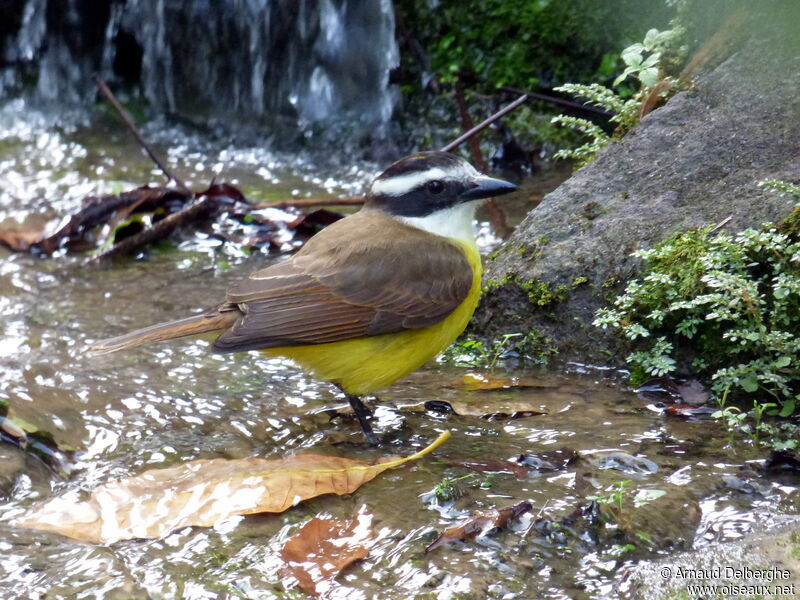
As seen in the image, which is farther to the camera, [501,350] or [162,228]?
[162,228]

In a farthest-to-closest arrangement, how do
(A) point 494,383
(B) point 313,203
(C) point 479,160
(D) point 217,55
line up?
(D) point 217,55
(C) point 479,160
(B) point 313,203
(A) point 494,383

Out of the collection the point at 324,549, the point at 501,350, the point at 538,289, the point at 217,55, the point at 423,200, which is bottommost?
the point at 324,549

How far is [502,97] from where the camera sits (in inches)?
340

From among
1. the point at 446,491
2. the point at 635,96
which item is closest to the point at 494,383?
the point at 446,491

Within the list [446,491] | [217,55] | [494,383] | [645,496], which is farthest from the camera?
[217,55]

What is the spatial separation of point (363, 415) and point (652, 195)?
74.3 inches

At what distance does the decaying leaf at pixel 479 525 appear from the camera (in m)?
3.13

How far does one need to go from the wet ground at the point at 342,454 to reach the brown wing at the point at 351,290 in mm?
446

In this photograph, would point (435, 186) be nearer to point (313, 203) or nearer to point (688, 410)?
point (688, 410)

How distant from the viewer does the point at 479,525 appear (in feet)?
10.4

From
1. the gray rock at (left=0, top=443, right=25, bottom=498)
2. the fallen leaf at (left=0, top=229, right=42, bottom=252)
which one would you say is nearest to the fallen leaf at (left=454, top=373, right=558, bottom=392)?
the gray rock at (left=0, top=443, right=25, bottom=498)

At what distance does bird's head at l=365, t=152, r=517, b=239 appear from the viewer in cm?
477

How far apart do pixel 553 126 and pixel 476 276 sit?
4.18 metres

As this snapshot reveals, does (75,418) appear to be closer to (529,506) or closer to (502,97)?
(529,506)
